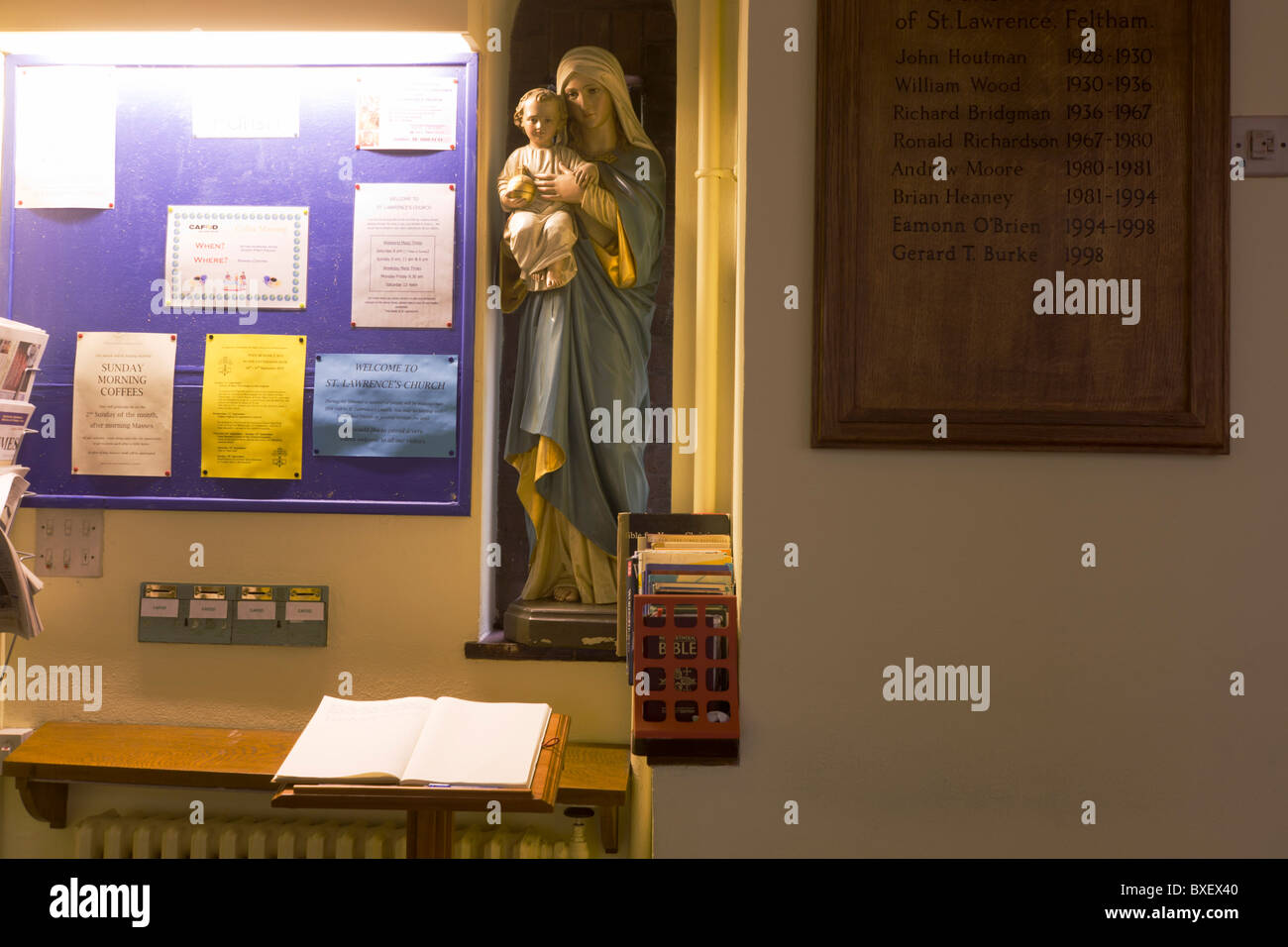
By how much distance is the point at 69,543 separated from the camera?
220 centimetres

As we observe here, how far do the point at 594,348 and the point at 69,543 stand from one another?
1.42 metres

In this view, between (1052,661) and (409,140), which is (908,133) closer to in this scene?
→ (1052,661)

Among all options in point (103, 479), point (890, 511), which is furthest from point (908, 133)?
point (103, 479)

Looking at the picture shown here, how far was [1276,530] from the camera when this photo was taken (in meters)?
1.23

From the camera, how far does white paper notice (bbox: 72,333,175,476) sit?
2.18m

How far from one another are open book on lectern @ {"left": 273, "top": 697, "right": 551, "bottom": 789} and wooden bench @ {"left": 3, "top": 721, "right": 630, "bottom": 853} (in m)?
0.36

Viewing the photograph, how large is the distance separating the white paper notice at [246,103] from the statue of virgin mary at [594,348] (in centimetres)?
68

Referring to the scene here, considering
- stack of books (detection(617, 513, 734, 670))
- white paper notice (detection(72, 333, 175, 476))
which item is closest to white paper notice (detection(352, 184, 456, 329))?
white paper notice (detection(72, 333, 175, 476))

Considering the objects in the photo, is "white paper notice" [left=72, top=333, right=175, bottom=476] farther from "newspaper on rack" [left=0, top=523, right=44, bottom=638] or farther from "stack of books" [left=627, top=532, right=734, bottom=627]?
"stack of books" [left=627, top=532, right=734, bottom=627]

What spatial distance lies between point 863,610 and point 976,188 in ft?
2.05

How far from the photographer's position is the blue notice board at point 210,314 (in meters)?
2.15

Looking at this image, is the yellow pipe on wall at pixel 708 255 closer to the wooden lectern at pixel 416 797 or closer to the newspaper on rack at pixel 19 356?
the wooden lectern at pixel 416 797

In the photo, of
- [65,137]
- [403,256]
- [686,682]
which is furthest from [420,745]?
[65,137]

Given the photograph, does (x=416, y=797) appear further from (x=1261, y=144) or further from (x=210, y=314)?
(x=1261, y=144)
